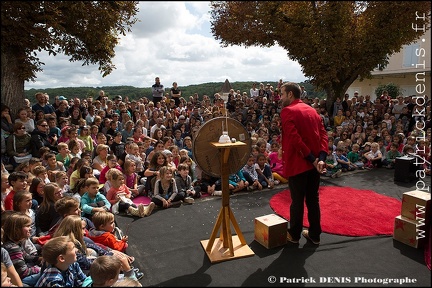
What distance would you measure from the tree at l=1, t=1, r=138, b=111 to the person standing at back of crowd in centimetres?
198

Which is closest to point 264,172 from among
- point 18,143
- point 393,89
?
point 18,143

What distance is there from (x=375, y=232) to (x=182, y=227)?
8.45 feet

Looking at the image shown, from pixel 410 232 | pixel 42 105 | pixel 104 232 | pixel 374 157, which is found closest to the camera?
pixel 104 232

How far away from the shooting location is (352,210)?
480 cm

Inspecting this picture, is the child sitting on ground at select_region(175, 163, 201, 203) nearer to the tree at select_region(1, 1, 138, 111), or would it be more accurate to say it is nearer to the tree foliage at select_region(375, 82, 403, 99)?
the tree at select_region(1, 1, 138, 111)

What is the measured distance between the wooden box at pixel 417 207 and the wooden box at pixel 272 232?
1470 mm

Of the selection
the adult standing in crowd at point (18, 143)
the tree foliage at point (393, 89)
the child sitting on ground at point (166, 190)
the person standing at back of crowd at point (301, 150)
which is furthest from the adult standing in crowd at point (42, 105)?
the tree foliage at point (393, 89)

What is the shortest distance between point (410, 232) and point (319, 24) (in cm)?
272

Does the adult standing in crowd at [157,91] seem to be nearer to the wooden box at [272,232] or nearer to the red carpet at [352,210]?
the red carpet at [352,210]

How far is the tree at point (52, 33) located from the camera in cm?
396

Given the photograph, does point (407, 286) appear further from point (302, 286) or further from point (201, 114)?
point (201, 114)

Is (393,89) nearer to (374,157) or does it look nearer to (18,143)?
(374,157)

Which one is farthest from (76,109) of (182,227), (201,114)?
(182,227)

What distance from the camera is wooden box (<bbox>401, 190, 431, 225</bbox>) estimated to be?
346 cm
